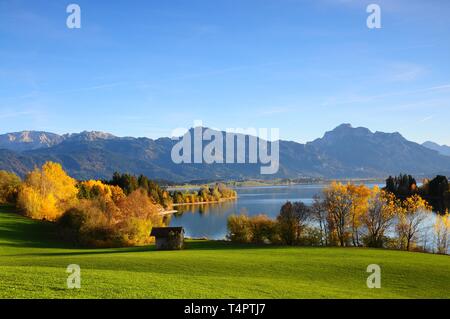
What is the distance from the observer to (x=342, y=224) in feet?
221

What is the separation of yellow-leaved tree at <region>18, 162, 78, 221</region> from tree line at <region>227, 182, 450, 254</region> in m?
40.8

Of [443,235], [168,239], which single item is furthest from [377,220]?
[168,239]

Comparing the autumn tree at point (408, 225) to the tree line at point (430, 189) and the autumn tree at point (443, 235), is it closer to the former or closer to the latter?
the autumn tree at point (443, 235)

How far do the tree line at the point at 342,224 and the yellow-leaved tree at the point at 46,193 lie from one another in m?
40.8

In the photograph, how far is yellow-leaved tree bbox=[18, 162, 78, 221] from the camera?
3462 inches

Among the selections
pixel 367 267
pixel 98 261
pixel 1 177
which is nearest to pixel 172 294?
pixel 98 261

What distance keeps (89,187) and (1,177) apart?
21956 mm

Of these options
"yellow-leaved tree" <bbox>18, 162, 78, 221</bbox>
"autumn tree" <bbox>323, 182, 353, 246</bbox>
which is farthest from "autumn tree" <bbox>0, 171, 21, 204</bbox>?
"autumn tree" <bbox>323, 182, 353, 246</bbox>

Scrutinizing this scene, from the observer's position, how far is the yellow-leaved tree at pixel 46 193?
87.9 meters

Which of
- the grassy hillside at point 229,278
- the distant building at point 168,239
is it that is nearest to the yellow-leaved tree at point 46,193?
the distant building at point 168,239

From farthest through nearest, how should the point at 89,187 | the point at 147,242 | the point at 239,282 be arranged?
1. the point at 89,187
2. the point at 147,242
3. the point at 239,282

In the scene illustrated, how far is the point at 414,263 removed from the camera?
130 ft

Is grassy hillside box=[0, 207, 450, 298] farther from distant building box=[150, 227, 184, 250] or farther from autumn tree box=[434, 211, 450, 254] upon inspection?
autumn tree box=[434, 211, 450, 254]
